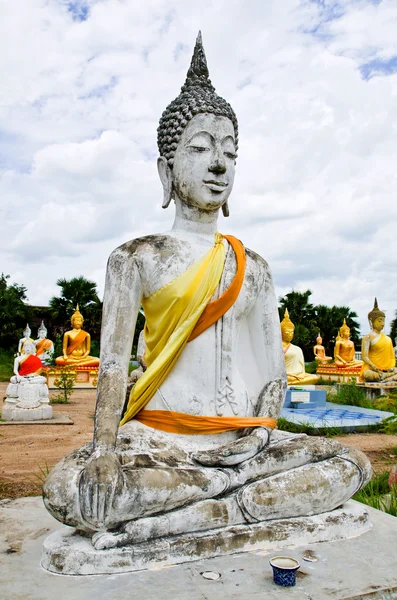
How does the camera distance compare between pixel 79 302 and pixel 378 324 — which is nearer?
pixel 378 324

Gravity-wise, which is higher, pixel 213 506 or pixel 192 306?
pixel 192 306

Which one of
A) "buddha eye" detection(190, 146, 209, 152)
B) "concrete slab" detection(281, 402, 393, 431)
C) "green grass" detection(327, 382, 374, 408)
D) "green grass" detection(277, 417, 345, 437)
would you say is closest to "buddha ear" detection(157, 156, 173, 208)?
"buddha eye" detection(190, 146, 209, 152)

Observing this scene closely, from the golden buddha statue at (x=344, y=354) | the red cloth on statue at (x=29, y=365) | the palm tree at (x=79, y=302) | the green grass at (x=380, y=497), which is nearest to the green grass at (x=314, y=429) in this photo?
the green grass at (x=380, y=497)

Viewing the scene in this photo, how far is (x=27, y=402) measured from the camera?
12109mm

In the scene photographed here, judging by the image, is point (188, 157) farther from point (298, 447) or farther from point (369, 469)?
point (369, 469)

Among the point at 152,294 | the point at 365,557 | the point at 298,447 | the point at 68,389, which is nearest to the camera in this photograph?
the point at 365,557

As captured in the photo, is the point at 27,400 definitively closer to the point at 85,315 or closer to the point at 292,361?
the point at 292,361

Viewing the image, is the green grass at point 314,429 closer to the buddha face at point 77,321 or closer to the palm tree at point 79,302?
the buddha face at point 77,321

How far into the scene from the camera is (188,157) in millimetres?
3770

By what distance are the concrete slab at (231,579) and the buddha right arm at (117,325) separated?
867mm

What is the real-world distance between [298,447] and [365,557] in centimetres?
66

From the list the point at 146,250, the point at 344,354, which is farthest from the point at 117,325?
the point at 344,354

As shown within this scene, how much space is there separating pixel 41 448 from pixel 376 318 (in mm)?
10886

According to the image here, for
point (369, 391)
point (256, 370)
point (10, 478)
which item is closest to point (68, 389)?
point (369, 391)
